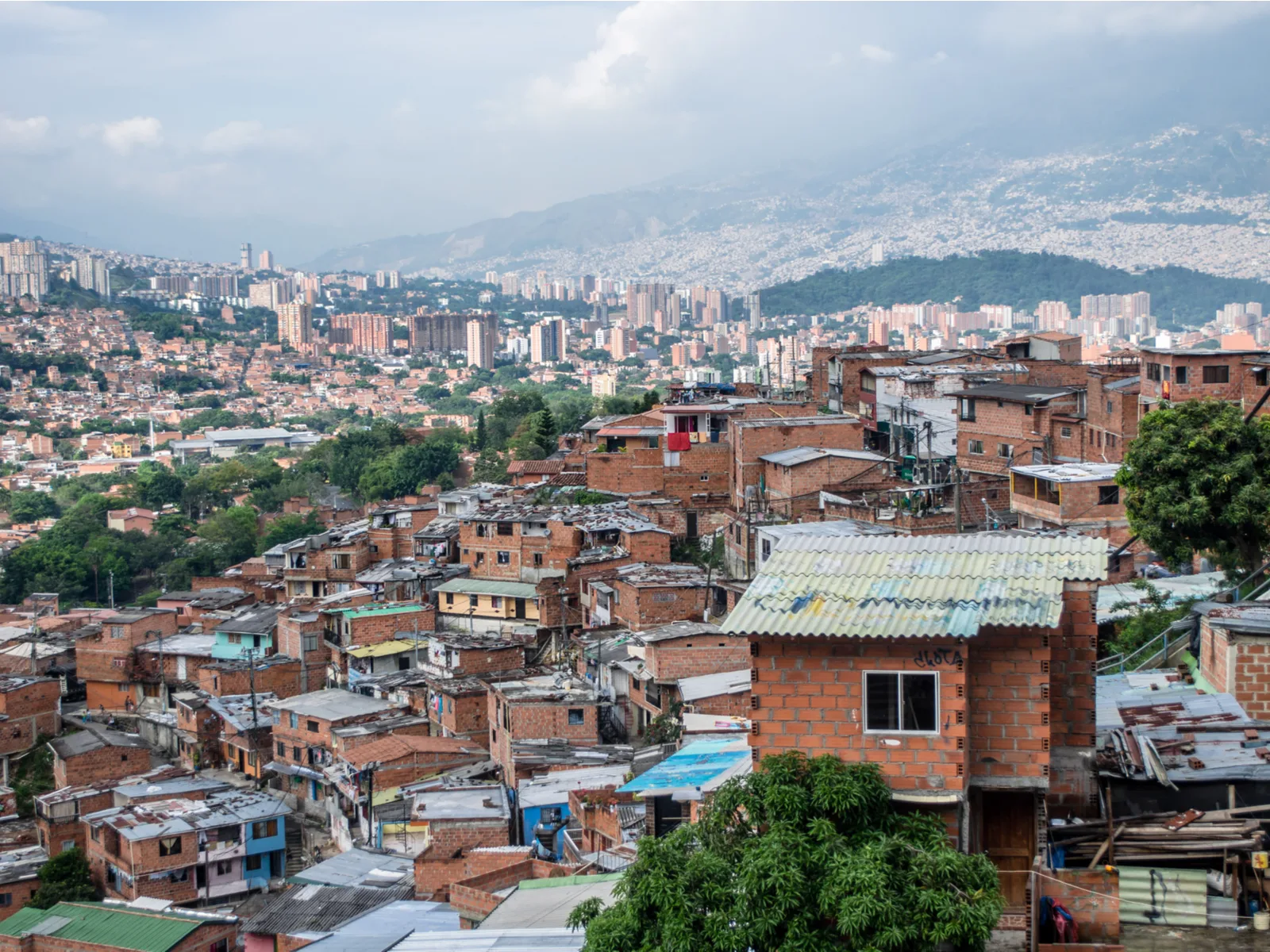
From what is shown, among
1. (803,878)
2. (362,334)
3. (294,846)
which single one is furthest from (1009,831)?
(362,334)

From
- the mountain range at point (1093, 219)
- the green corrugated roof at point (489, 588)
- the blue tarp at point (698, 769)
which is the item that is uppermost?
the mountain range at point (1093, 219)

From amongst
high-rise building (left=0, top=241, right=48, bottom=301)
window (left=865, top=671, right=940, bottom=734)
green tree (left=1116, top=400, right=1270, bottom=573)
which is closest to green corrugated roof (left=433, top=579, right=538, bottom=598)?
green tree (left=1116, top=400, right=1270, bottom=573)

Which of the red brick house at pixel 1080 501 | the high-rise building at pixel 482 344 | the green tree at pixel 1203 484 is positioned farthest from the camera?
the high-rise building at pixel 482 344

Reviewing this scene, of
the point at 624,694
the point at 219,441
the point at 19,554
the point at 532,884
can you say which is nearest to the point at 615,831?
the point at 532,884

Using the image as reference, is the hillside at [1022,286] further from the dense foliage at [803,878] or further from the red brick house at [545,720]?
the dense foliage at [803,878]

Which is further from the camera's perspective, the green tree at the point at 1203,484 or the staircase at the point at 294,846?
the staircase at the point at 294,846

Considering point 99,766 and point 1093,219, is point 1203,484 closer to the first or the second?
point 99,766

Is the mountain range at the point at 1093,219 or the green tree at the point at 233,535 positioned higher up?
the mountain range at the point at 1093,219

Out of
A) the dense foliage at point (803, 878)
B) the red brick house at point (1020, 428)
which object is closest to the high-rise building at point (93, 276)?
the red brick house at point (1020, 428)
